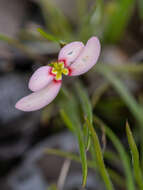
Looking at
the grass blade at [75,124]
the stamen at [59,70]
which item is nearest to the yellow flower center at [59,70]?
the stamen at [59,70]

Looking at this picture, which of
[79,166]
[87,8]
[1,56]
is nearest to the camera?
[79,166]

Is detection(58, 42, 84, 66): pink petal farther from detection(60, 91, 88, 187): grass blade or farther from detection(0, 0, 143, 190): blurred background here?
detection(0, 0, 143, 190): blurred background

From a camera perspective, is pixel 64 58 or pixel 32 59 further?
pixel 32 59

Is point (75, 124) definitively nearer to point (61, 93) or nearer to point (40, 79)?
point (40, 79)

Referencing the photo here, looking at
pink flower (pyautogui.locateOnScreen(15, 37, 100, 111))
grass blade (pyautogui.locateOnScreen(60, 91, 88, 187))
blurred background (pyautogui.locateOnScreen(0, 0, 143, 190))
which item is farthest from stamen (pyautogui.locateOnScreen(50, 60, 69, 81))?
blurred background (pyautogui.locateOnScreen(0, 0, 143, 190))

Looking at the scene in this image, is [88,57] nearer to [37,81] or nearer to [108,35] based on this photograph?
[37,81]

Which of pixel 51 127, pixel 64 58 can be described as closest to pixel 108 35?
pixel 51 127

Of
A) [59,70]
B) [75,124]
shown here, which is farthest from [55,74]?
[75,124]
